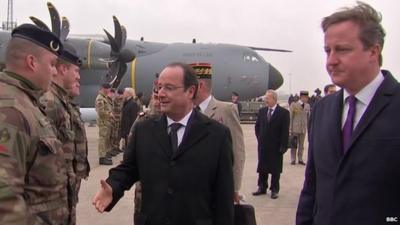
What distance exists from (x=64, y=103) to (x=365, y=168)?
8.95ft

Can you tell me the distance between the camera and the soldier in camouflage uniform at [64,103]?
3.80 m

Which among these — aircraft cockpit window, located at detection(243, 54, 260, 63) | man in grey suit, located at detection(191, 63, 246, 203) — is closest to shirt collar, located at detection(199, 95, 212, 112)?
man in grey suit, located at detection(191, 63, 246, 203)

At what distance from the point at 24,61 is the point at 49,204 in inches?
31.1

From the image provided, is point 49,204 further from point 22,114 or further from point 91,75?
point 91,75

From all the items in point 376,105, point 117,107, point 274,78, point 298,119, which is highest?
point 376,105

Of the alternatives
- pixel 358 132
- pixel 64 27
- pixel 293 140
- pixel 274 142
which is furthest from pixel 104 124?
pixel 358 132

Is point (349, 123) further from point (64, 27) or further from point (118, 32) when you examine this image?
point (118, 32)

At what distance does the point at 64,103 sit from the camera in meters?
4.02

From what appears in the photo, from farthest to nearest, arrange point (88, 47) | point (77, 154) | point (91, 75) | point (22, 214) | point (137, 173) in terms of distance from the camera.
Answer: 1. point (91, 75)
2. point (88, 47)
3. point (77, 154)
4. point (137, 173)
5. point (22, 214)

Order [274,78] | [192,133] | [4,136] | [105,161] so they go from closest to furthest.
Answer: [4,136], [192,133], [105,161], [274,78]

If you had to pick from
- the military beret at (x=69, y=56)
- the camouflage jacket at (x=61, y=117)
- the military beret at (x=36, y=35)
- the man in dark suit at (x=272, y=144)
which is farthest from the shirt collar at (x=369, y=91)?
the man in dark suit at (x=272, y=144)

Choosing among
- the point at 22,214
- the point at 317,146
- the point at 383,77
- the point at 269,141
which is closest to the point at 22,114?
the point at 22,214

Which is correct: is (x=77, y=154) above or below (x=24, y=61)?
below

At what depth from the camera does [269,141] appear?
26.6ft
